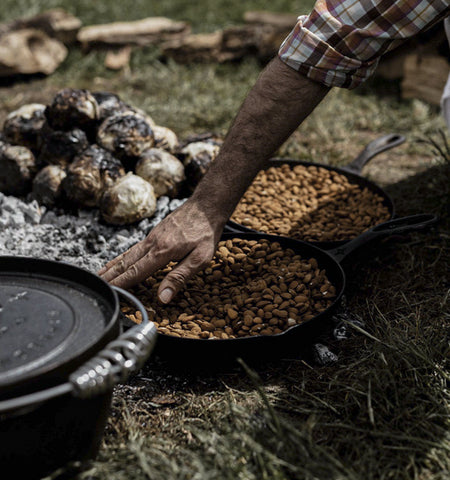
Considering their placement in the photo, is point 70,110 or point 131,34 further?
point 131,34

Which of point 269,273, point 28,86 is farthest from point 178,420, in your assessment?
point 28,86

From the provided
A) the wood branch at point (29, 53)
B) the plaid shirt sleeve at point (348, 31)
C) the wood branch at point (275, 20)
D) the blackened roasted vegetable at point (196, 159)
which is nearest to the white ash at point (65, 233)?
the blackened roasted vegetable at point (196, 159)

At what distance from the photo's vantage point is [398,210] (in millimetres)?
3252

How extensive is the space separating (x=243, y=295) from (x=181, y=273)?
275mm

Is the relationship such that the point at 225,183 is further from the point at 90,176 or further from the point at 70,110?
the point at 70,110

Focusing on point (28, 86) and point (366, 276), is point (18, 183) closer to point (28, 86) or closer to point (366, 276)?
point (366, 276)

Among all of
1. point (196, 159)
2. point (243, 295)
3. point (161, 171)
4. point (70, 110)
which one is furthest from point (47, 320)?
point (70, 110)

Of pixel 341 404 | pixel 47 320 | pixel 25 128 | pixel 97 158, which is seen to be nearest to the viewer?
pixel 47 320

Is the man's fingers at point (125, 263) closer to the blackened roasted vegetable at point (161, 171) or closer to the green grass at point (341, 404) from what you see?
the green grass at point (341, 404)

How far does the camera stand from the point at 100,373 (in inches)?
50.4

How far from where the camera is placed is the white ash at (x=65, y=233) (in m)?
2.75

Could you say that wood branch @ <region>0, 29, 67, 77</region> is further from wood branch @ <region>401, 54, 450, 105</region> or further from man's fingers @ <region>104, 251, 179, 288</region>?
man's fingers @ <region>104, 251, 179, 288</region>

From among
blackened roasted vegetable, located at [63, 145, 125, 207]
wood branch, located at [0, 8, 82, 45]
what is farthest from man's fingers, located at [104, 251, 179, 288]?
wood branch, located at [0, 8, 82, 45]

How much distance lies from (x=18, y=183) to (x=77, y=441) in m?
2.03
